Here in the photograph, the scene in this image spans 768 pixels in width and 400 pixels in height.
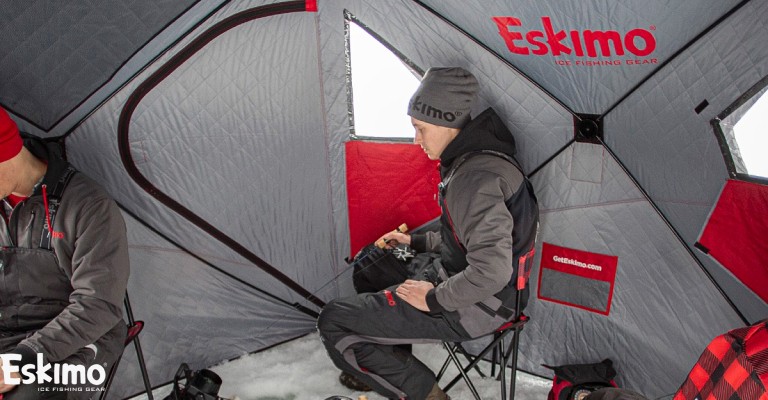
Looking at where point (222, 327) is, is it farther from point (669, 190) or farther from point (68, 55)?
point (669, 190)

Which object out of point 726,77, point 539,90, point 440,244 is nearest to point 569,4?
point 539,90

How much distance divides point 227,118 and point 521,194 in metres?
1.37

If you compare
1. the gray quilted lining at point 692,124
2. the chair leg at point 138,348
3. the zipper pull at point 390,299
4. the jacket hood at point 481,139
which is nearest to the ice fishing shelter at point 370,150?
the gray quilted lining at point 692,124

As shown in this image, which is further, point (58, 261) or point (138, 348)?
point (138, 348)

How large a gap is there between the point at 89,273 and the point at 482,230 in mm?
1356

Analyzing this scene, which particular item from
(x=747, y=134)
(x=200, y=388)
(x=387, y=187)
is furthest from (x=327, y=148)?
(x=747, y=134)

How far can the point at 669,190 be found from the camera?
2.49 m

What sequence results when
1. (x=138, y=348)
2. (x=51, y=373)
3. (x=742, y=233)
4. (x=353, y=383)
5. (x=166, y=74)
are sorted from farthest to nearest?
(x=353, y=383) → (x=166, y=74) → (x=138, y=348) → (x=742, y=233) → (x=51, y=373)

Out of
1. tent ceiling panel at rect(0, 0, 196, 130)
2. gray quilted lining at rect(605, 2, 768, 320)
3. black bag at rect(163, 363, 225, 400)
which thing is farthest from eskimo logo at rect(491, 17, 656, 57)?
black bag at rect(163, 363, 225, 400)

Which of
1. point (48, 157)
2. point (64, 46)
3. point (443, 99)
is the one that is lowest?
point (48, 157)

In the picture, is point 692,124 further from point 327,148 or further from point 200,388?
point 200,388

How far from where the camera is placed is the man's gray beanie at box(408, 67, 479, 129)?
246 cm

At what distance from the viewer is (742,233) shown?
2346 mm

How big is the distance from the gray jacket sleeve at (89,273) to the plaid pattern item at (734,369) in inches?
73.4
